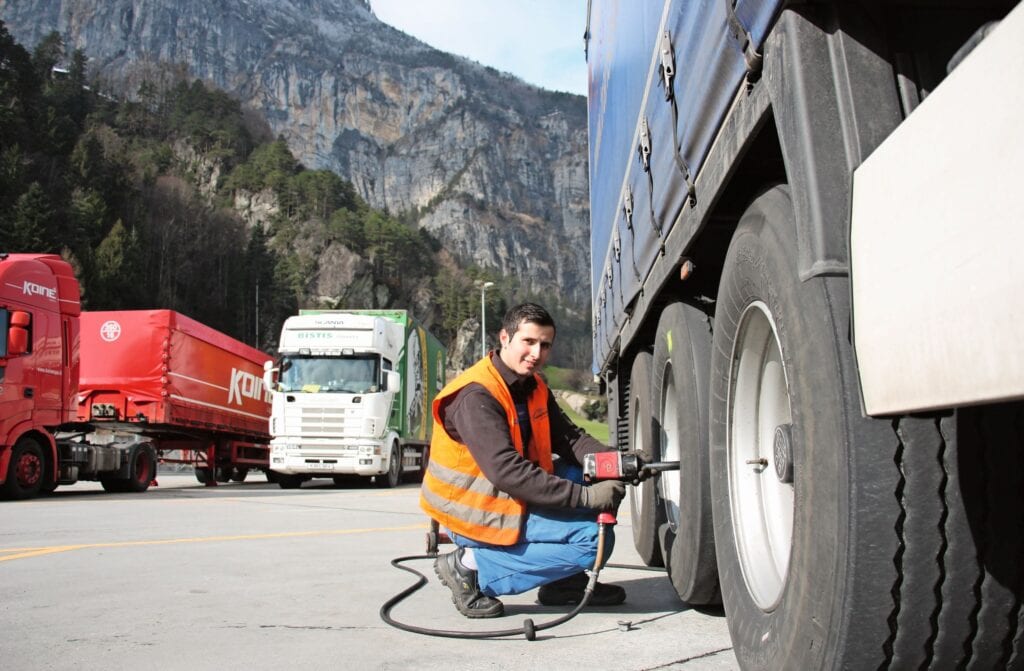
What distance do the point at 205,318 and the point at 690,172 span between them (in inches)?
2787

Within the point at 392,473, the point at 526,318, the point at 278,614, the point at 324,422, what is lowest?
the point at 392,473

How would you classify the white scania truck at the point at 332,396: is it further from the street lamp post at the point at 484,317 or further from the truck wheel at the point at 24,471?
Result: the truck wheel at the point at 24,471

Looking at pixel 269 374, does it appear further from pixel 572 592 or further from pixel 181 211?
pixel 181 211

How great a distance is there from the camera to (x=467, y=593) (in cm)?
353

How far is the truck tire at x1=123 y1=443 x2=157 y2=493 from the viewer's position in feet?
46.6

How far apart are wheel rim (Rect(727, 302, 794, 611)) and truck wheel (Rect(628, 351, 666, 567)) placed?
49.8 inches

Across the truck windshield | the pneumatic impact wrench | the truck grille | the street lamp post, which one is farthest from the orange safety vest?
the truck windshield

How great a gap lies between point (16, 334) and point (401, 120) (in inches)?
7070

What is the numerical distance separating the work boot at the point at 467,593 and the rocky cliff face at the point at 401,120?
159 metres

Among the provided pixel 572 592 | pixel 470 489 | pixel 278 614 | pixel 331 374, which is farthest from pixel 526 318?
pixel 331 374

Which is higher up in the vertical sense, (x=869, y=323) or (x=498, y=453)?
(x=869, y=323)

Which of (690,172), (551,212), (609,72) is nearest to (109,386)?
(609,72)

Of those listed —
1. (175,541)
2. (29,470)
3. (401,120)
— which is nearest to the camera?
(175,541)

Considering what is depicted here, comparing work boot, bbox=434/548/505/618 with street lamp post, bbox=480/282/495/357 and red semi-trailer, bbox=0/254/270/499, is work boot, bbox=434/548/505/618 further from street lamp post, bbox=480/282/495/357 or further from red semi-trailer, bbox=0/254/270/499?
street lamp post, bbox=480/282/495/357
